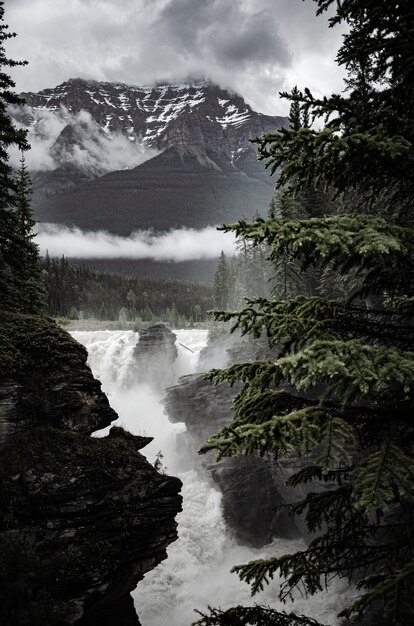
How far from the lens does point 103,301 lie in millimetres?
177625

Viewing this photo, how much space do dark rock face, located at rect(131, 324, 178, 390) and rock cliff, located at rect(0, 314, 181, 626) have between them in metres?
44.8

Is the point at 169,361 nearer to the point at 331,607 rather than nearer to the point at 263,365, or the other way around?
the point at 331,607

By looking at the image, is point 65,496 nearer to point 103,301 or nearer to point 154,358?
point 154,358

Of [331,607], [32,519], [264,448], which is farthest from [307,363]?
[331,607]

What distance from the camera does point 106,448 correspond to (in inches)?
633

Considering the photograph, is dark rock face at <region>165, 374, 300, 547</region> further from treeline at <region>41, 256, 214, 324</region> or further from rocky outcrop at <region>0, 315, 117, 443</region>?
treeline at <region>41, 256, 214, 324</region>

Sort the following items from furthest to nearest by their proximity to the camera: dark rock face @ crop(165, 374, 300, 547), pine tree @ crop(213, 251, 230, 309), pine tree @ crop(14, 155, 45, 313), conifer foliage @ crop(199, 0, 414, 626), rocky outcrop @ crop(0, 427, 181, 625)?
pine tree @ crop(213, 251, 230, 309) < dark rock face @ crop(165, 374, 300, 547) < pine tree @ crop(14, 155, 45, 313) < rocky outcrop @ crop(0, 427, 181, 625) < conifer foliage @ crop(199, 0, 414, 626)

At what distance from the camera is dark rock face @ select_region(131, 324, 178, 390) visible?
6260cm

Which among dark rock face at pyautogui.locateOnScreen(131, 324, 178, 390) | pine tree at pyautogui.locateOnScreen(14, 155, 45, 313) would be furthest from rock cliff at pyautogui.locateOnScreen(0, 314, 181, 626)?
dark rock face at pyautogui.locateOnScreen(131, 324, 178, 390)

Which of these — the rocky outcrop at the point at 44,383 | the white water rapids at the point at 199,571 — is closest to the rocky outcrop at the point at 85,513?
the rocky outcrop at the point at 44,383

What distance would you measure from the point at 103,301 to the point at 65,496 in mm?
167907

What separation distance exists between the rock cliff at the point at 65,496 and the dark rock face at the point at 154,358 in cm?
4484

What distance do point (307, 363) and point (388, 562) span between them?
233cm

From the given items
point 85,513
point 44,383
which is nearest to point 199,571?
point 85,513
